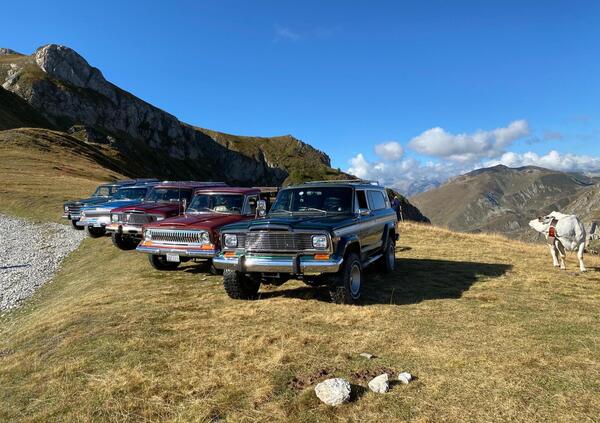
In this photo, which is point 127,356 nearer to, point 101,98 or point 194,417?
point 194,417

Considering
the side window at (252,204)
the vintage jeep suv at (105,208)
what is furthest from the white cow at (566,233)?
the vintage jeep suv at (105,208)

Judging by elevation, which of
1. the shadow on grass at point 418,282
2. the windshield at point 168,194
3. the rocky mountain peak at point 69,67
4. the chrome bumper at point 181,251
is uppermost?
the rocky mountain peak at point 69,67

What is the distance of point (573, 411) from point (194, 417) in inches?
148

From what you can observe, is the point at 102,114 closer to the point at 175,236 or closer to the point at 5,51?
the point at 5,51

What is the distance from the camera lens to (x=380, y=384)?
15.5 ft

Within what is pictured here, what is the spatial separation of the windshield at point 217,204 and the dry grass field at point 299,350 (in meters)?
2.00

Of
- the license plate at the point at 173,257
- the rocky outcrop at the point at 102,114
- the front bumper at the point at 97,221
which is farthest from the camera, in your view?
the rocky outcrop at the point at 102,114

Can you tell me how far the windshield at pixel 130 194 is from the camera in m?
18.0

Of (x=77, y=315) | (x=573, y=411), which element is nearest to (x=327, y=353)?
(x=573, y=411)

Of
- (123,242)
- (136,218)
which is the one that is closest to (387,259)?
(136,218)

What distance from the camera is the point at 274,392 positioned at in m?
4.75

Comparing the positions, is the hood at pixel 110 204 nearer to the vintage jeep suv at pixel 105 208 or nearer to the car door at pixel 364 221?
the vintage jeep suv at pixel 105 208

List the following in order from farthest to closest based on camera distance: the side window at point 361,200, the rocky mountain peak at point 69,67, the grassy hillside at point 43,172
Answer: the rocky mountain peak at point 69,67, the grassy hillside at point 43,172, the side window at point 361,200

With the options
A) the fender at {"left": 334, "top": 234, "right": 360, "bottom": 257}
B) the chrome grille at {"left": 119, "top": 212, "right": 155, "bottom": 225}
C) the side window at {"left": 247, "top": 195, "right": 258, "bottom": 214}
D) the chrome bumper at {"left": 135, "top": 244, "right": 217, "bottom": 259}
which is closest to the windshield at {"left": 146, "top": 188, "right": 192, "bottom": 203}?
the chrome grille at {"left": 119, "top": 212, "right": 155, "bottom": 225}
